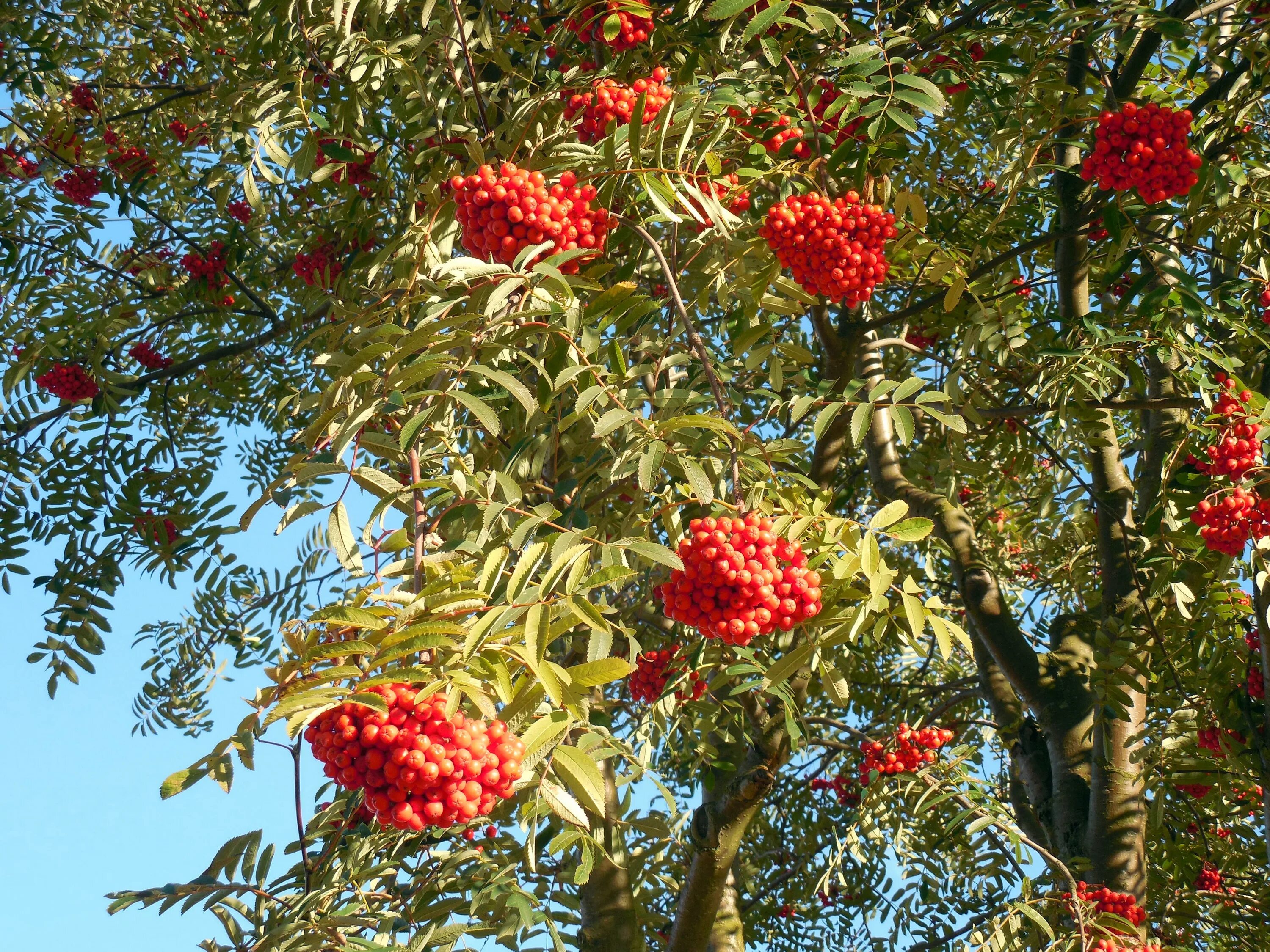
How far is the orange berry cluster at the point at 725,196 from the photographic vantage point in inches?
93.4

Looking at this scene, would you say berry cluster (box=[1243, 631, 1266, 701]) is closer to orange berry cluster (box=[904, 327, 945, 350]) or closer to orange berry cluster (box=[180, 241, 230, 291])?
orange berry cluster (box=[904, 327, 945, 350])

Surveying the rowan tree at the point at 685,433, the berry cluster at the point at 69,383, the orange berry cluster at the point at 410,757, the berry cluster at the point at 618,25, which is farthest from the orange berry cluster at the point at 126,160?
the orange berry cluster at the point at 410,757

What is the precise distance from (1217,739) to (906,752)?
45.5 inches

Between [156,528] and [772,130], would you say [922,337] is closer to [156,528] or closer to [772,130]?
[772,130]

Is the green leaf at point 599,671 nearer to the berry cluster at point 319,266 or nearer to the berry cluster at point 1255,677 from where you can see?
the berry cluster at point 1255,677

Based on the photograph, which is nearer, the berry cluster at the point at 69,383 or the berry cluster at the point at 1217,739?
the berry cluster at the point at 1217,739

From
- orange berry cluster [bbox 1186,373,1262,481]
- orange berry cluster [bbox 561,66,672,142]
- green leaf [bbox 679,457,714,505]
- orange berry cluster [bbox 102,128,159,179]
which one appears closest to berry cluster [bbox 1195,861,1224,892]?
orange berry cluster [bbox 1186,373,1262,481]

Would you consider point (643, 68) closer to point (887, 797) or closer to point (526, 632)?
point (526, 632)

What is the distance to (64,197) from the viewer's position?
4.98 metres

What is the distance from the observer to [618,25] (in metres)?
2.74

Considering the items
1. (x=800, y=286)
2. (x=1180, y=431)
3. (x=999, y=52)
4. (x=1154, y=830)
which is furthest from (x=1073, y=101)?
(x=1154, y=830)

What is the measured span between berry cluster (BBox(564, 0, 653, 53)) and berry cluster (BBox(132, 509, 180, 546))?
290cm

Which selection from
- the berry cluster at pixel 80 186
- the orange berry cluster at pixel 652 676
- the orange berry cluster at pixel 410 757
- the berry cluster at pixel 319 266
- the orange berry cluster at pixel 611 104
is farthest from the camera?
the berry cluster at pixel 80 186

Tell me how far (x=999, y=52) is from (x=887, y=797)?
247 cm
